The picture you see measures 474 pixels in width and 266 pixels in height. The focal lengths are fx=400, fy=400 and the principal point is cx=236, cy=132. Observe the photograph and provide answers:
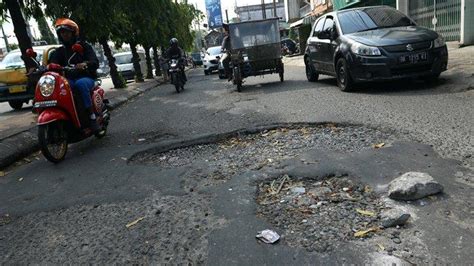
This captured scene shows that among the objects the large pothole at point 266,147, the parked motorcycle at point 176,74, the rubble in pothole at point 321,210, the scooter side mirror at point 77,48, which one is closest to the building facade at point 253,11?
the parked motorcycle at point 176,74

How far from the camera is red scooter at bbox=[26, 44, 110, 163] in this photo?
5000mm

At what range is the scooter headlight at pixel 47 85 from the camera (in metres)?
5.11

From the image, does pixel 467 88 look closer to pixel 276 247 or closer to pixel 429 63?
→ pixel 429 63

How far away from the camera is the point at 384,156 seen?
382cm

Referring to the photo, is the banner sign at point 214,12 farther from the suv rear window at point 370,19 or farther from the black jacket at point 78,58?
the black jacket at point 78,58

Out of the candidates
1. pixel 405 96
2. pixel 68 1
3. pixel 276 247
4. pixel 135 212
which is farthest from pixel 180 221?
pixel 68 1

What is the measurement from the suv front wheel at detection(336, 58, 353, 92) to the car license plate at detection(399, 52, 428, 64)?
1.10 metres

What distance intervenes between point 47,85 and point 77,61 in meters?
0.86

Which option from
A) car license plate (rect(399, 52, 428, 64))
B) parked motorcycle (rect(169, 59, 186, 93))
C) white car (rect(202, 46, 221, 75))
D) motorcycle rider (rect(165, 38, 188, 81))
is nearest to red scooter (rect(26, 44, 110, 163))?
car license plate (rect(399, 52, 428, 64))

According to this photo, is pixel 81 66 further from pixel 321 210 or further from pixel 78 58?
pixel 321 210

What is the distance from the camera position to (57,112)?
512 centimetres

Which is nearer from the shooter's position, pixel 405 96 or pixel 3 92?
pixel 405 96

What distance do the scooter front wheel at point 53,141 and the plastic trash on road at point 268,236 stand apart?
3417 millimetres

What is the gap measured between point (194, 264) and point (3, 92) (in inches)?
475
